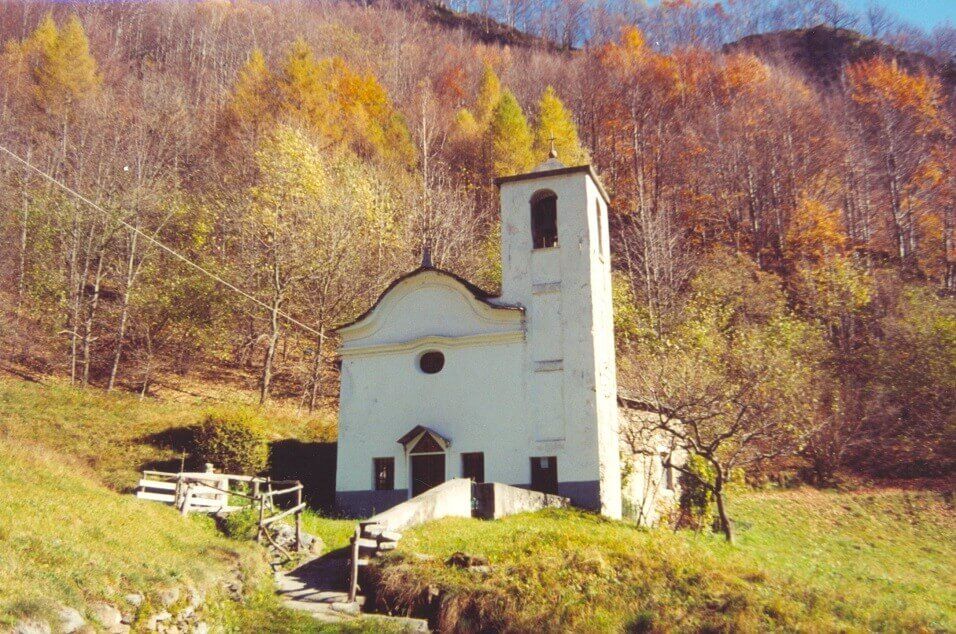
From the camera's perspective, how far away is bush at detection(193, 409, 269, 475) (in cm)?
1942

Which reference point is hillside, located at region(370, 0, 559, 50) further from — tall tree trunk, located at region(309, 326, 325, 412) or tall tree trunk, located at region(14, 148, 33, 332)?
tall tree trunk, located at region(309, 326, 325, 412)

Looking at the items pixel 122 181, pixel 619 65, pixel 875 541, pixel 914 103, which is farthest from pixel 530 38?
pixel 875 541

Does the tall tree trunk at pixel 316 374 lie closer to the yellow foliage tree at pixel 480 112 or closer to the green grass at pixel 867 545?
the green grass at pixel 867 545

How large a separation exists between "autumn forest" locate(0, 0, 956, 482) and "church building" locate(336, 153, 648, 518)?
114 inches

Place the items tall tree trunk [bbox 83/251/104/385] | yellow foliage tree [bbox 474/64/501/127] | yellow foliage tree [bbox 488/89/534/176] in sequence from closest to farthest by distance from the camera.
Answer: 1. tall tree trunk [bbox 83/251/104/385]
2. yellow foliage tree [bbox 488/89/534/176]
3. yellow foliage tree [bbox 474/64/501/127]

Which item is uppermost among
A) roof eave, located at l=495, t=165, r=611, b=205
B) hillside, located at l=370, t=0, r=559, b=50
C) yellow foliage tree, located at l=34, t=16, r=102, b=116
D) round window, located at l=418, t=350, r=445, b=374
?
hillside, located at l=370, t=0, r=559, b=50

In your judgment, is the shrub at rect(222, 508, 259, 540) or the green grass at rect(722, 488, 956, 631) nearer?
the green grass at rect(722, 488, 956, 631)

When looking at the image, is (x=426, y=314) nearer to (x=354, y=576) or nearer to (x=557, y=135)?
(x=354, y=576)

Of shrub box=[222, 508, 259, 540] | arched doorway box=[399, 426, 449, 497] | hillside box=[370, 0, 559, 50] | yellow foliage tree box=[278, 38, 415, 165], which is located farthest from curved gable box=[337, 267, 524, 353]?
hillside box=[370, 0, 559, 50]

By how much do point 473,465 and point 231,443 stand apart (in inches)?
253

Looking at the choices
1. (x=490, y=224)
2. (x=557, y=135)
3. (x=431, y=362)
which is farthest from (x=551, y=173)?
(x=557, y=135)

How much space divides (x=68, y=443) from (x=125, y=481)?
3900 millimetres

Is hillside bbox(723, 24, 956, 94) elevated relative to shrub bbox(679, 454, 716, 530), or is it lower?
elevated

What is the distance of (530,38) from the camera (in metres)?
84.7
